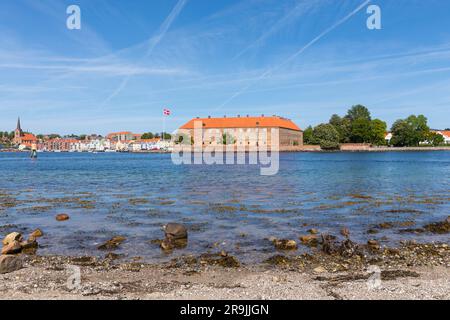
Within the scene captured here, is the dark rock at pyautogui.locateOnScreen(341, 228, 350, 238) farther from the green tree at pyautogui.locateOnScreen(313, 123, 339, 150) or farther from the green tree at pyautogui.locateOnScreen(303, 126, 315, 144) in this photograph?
the green tree at pyautogui.locateOnScreen(303, 126, 315, 144)

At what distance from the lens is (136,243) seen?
16516mm

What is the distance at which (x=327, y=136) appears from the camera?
550 feet

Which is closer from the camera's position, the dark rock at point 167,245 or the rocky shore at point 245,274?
the rocky shore at point 245,274

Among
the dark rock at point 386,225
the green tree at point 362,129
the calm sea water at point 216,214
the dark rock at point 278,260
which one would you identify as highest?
the green tree at point 362,129

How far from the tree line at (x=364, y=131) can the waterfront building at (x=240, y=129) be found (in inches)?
538

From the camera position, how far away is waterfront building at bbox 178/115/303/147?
179625mm

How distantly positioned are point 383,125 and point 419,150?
67.6 ft

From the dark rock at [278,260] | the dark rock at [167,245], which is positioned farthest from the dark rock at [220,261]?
the dark rock at [167,245]

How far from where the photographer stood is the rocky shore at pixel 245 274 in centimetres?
991

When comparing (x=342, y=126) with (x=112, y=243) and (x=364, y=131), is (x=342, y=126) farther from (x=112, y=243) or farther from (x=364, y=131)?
(x=112, y=243)

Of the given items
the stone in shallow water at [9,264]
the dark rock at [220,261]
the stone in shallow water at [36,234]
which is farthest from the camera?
the stone in shallow water at [36,234]

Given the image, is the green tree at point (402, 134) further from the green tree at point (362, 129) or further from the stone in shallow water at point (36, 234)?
the stone in shallow water at point (36, 234)

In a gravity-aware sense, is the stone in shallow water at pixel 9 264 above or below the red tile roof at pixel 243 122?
below

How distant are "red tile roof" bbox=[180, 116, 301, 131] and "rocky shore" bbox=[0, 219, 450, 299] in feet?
541
